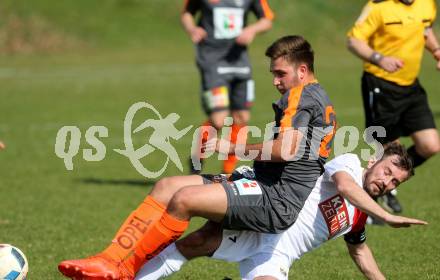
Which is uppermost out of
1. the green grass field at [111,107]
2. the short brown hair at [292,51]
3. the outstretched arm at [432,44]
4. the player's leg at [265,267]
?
the short brown hair at [292,51]

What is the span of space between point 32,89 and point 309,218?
15169mm

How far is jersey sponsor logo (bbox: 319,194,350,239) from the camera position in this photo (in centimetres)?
529

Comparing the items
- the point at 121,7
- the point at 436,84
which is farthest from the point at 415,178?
the point at 121,7

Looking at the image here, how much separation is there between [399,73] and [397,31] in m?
0.41

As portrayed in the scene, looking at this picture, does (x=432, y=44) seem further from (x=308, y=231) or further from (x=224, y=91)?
(x=308, y=231)

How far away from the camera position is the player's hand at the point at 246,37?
9641 mm

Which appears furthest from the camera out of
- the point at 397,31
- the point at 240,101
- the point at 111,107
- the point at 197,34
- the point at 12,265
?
the point at 111,107

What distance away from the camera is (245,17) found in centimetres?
1020

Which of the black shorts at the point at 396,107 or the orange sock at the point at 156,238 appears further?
the black shorts at the point at 396,107

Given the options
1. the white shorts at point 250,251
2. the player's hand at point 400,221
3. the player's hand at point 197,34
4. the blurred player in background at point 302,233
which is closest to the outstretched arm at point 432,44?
the player's hand at point 197,34

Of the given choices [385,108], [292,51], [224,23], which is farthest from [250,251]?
[224,23]

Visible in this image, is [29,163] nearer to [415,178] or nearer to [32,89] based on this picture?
[415,178]

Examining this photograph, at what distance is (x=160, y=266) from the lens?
17.0 ft

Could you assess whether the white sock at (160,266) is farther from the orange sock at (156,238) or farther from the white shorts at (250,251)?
the white shorts at (250,251)
